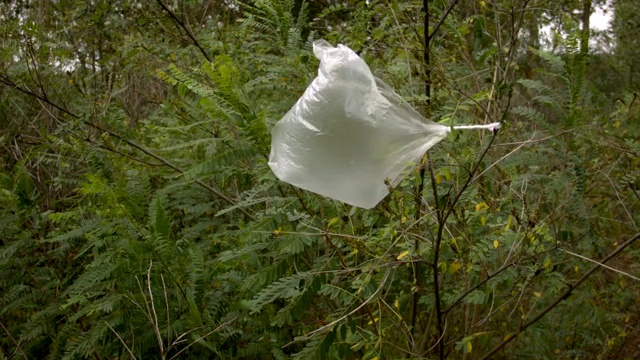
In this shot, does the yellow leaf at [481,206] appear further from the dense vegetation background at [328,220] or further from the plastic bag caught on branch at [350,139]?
the plastic bag caught on branch at [350,139]

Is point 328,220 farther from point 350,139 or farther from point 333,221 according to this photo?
point 350,139

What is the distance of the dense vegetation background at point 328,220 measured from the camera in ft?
7.31

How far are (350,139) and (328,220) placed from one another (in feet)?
2.18

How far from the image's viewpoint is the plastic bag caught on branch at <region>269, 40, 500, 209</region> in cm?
186

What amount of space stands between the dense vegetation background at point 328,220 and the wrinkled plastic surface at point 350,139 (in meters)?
0.16

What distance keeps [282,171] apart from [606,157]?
7.66 ft

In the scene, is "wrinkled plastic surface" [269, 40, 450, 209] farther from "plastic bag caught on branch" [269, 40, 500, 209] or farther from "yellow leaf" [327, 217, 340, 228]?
"yellow leaf" [327, 217, 340, 228]

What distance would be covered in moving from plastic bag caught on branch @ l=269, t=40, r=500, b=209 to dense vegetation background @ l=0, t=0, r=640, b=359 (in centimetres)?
16

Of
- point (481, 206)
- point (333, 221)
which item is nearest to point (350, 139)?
point (333, 221)

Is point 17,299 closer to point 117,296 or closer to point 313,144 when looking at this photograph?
point 117,296

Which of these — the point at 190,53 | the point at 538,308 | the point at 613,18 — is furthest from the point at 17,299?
the point at 613,18

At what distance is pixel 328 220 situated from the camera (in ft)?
8.07

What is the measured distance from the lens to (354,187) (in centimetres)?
186

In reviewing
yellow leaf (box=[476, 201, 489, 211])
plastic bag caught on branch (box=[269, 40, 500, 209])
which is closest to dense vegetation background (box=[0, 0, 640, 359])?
yellow leaf (box=[476, 201, 489, 211])
